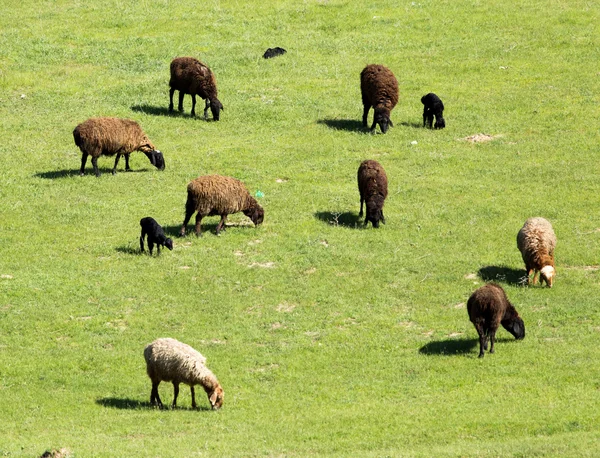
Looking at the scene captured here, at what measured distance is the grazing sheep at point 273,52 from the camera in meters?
44.1

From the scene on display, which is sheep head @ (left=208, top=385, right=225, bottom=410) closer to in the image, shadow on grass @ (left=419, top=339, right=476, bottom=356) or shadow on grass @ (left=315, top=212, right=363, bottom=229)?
shadow on grass @ (left=419, top=339, right=476, bottom=356)

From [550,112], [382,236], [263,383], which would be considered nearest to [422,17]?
[550,112]

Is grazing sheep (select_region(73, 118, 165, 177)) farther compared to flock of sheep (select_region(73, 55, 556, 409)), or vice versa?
grazing sheep (select_region(73, 118, 165, 177))

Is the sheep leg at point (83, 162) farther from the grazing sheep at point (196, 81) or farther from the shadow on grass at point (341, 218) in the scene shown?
the shadow on grass at point (341, 218)

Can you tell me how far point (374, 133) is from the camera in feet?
119

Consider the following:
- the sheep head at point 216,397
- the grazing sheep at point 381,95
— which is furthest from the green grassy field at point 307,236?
the grazing sheep at point 381,95

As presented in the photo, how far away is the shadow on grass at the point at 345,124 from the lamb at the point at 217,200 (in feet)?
28.9

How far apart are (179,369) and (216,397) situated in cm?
83

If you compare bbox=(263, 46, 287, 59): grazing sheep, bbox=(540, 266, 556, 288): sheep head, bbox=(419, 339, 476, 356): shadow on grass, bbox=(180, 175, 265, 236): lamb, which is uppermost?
bbox=(263, 46, 287, 59): grazing sheep

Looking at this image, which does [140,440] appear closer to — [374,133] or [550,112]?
[374,133]

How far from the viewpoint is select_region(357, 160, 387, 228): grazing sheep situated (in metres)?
28.7

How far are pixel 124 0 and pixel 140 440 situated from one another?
36825 millimetres

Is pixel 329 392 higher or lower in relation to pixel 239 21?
lower

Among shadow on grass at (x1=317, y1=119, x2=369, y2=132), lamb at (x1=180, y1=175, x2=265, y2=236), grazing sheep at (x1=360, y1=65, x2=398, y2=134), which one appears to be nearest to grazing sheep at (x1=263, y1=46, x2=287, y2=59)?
shadow on grass at (x1=317, y1=119, x2=369, y2=132)
